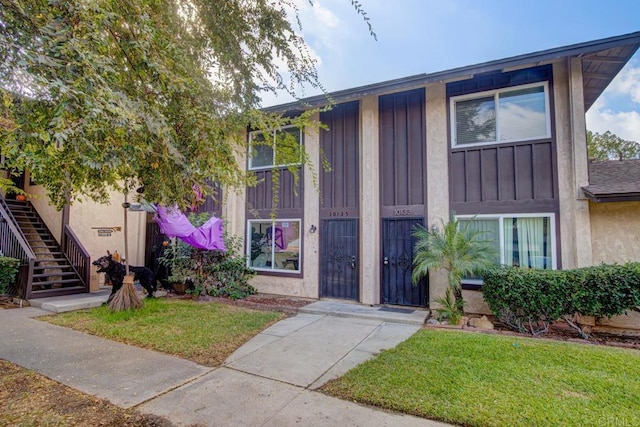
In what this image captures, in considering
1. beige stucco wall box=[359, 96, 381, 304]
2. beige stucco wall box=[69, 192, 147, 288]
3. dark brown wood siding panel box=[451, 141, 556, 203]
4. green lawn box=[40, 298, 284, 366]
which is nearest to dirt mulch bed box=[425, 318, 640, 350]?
beige stucco wall box=[359, 96, 381, 304]

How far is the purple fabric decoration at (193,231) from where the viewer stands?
8312 mm

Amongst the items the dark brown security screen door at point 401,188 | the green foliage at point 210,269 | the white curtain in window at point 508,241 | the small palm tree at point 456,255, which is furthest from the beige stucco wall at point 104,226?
the white curtain in window at point 508,241

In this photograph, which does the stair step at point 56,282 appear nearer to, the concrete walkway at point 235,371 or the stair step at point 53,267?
the stair step at point 53,267

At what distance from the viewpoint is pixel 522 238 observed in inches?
294

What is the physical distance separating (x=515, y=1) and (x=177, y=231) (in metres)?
10.2

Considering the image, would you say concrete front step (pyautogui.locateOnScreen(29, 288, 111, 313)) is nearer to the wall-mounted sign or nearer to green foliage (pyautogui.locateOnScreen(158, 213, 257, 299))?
green foliage (pyautogui.locateOnScreen(158, 213, 257, 299))

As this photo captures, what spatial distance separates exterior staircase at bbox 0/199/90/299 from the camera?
877 centimetres

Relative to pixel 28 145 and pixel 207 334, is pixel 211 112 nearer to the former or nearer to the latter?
pixel 28 145

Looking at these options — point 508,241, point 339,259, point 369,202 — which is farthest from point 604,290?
point 339,259

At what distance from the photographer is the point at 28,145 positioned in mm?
2598

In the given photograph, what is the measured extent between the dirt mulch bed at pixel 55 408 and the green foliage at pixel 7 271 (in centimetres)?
581

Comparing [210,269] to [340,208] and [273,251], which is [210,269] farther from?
[340,208]

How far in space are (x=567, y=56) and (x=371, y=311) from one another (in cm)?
688

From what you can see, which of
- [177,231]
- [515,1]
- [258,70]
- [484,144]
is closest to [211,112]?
[258,70]
